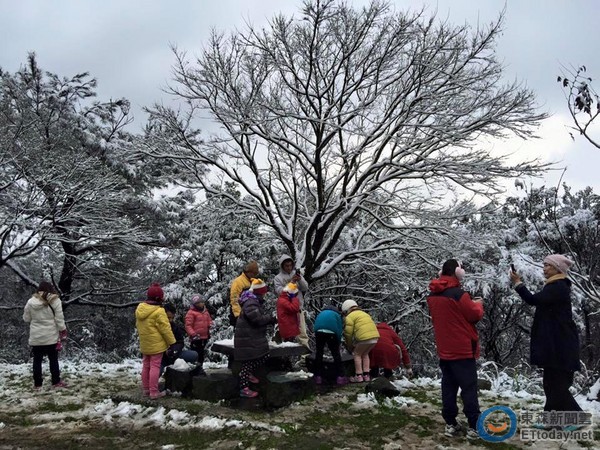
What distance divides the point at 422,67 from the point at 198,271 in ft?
32.6

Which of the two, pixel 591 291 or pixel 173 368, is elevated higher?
pixel 591 291

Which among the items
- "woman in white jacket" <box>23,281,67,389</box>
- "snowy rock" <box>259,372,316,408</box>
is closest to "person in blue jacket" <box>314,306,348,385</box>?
"snowy rock" <box>259,372,316,408</box>

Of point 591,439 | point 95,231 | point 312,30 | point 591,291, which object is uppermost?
point 312,30

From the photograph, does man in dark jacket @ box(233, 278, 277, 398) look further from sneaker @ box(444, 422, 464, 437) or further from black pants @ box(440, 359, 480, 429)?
sneaker @ box(444, 422, 464, 437)

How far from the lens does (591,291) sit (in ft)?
17.0

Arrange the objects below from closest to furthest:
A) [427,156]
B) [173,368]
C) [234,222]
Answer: [173,368] → [427,156] → [234,222]

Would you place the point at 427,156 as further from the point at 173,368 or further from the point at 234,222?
the point at 173,368

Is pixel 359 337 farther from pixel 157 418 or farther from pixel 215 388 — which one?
pixel 157 418

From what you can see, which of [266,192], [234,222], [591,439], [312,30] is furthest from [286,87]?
[591,439]

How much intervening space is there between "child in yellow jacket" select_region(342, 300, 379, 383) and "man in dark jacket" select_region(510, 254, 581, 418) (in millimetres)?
2495

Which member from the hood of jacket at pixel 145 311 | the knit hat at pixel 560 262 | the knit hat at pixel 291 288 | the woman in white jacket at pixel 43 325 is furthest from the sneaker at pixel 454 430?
the woman in white jacket at pixel 43 325

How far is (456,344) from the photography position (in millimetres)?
4391

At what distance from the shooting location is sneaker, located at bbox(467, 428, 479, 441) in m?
4.33

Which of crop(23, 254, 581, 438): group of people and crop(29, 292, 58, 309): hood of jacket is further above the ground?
crop(29, 292, 58, 309): hood of jacket
